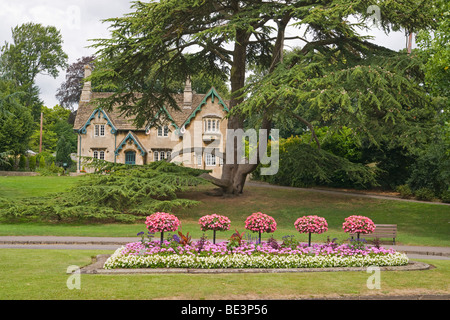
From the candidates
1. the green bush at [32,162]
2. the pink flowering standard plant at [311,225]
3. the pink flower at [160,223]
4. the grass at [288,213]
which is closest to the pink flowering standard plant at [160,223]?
the pink flower at [160,223]

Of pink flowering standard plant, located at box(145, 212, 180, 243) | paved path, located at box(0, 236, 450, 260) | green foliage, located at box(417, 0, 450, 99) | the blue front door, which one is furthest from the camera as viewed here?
the blue front door

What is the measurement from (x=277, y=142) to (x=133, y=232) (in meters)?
22.6

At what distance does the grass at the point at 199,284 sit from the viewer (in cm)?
945

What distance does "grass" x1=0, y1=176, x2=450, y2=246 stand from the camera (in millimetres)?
22328

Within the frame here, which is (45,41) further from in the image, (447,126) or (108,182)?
(447,126)

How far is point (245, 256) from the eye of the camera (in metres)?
13.3

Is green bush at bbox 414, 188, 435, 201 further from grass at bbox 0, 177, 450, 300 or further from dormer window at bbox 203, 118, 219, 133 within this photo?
dormer window at bbox 203, 118, 219, 133

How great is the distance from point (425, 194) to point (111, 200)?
63.7 feet

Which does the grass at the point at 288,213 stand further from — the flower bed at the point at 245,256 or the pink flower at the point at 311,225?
the flower bed at the point at 245,256

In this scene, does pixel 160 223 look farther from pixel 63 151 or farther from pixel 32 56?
pixel 32 56

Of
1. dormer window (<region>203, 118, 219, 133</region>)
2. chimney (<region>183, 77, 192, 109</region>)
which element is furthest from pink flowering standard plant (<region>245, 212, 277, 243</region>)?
chimney (<region>183, 77, 192, 109</region>)

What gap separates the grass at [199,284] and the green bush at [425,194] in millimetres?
20585

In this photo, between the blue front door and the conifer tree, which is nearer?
the conifer tree

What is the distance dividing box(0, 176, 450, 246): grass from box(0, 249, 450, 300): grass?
29.3ft
